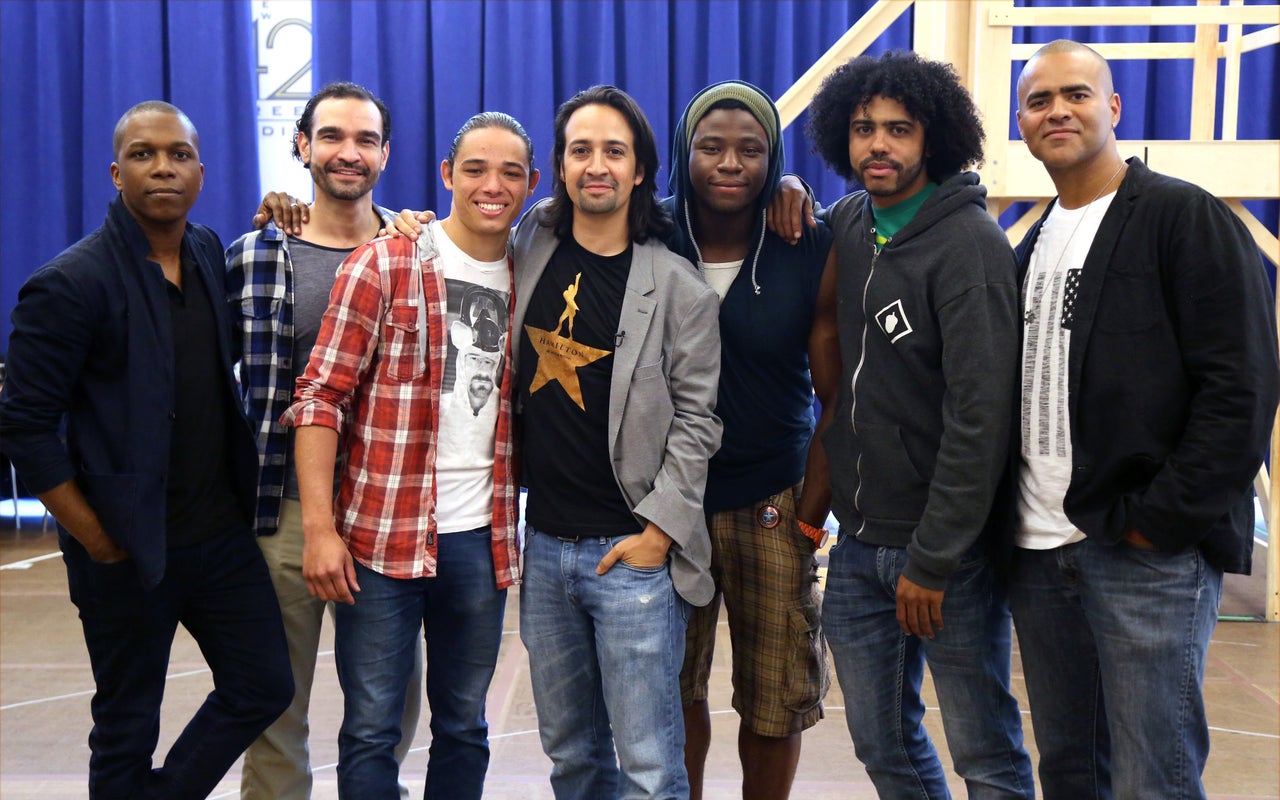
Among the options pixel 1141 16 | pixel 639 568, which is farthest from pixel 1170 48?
pixel 639 568

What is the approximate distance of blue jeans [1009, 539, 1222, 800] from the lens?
1.96m

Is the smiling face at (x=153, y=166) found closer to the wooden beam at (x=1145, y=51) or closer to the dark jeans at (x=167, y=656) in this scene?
the dark jeans at (x=167, y=656)

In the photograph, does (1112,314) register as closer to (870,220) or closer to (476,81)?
(870,220)

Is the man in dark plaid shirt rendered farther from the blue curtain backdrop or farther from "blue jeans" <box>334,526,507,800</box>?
the blue curtain backdrop

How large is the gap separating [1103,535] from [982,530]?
255 millimetres

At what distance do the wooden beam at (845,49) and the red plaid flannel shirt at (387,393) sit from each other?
220 centimetres

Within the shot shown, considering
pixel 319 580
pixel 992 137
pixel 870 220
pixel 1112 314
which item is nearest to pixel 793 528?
pixel 870 220

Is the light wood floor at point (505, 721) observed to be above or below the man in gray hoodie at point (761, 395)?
below

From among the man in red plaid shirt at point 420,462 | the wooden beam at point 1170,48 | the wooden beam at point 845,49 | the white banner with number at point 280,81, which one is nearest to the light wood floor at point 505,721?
the man in red plaid shirt at point 420,462

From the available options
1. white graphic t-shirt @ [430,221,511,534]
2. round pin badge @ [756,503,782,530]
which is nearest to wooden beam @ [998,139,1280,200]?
round pin badge @ [756,503,782,530]

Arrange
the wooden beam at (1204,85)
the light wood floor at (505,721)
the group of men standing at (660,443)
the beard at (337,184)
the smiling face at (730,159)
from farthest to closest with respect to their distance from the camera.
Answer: the wooden beam at (1204,85), the light wood floor at (505,721), the beard at (337,184), the smiling face at (730,159), the group of men standing at (660,443)

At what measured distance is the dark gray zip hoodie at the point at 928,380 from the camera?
2088 millimetres

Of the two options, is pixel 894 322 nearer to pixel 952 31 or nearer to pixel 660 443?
pixel 660 443

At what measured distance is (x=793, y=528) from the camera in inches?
101
